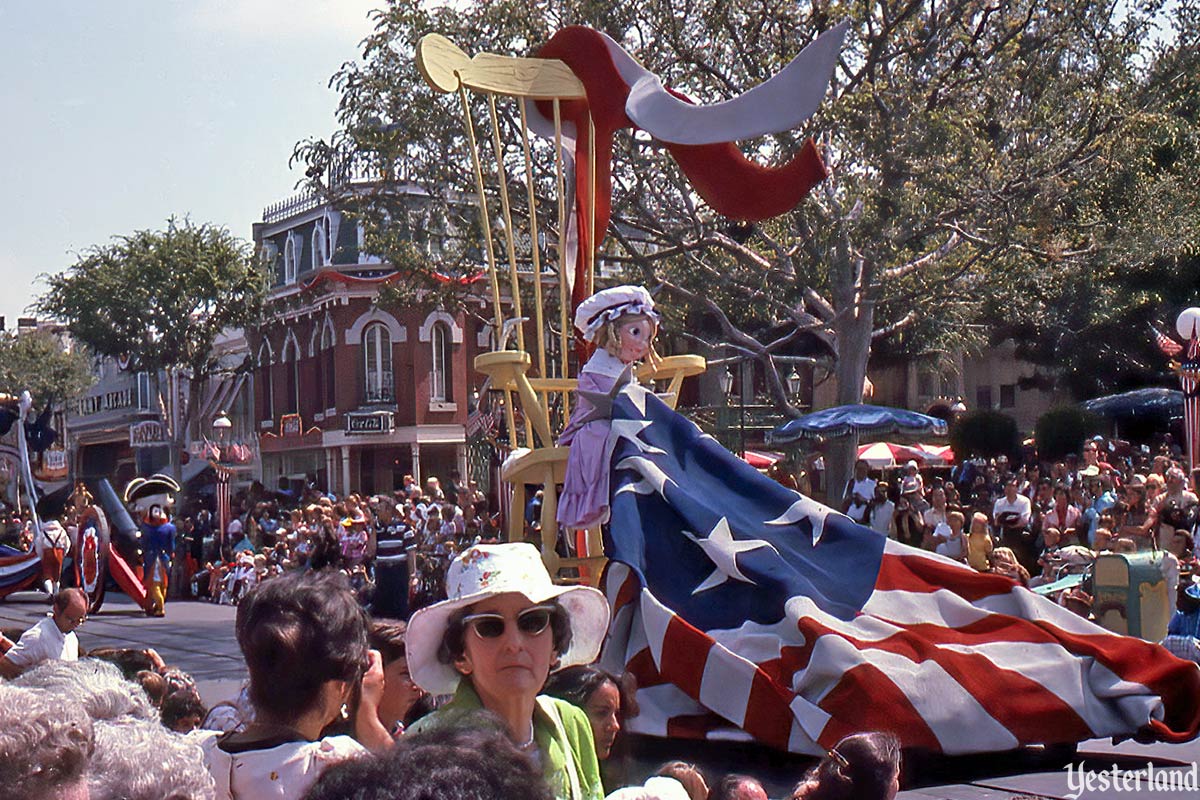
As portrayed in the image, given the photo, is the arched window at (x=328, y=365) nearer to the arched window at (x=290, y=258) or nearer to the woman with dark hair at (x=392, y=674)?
the arched window at (x=290, y=258)

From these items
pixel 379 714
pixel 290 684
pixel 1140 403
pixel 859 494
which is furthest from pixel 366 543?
pixel 290 684

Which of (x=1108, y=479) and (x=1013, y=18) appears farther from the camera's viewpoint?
(x=1013, y=18)

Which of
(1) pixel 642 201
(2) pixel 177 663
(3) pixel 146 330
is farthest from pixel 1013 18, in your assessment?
(3) pixel 146 330

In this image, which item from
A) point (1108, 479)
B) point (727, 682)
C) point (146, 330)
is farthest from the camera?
point (146, 330)

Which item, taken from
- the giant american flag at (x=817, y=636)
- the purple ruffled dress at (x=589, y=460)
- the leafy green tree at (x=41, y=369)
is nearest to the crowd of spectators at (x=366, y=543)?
the purple ruffled dress at (x=589, y=460)

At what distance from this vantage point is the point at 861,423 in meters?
16.9

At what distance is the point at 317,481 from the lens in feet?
131

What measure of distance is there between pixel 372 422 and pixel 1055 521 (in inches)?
1008

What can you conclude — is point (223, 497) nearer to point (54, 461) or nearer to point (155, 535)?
point (155, 535)

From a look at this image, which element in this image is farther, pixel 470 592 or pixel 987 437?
pixel 987 437

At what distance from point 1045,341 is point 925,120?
1675cm

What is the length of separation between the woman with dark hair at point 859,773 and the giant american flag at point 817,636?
350 centimetres

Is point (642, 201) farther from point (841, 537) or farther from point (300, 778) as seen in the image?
point (300, 778)
